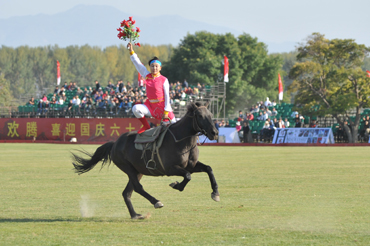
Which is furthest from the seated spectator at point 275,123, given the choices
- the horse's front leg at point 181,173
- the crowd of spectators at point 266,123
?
→ the horse's front leg at point 181,173

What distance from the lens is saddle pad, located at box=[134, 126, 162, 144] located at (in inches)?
386

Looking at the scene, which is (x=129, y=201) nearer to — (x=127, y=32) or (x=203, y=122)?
(x=203, y=122)

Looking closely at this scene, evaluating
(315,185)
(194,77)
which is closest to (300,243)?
(315,185)

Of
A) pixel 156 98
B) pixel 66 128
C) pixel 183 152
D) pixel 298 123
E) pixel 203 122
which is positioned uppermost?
pixel 156 98

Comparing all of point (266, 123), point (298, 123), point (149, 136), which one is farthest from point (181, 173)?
point (266, 123)

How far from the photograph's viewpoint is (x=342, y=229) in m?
8.24

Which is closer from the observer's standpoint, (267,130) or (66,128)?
(267,130)

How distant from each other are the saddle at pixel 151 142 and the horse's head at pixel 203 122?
775 mm

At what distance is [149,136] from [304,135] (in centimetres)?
2877

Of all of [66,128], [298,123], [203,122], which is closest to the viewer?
[203,122]

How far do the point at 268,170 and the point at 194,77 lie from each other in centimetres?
5698

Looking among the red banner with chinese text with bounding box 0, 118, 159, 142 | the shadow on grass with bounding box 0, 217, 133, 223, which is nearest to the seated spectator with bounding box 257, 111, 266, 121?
the red banner with chinese text with bounding box 0, 118, 159, 142

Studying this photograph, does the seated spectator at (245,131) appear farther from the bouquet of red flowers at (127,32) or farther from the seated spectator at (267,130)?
the bouquet of red flowers at (127,32)

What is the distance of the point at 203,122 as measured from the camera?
9094 mm
